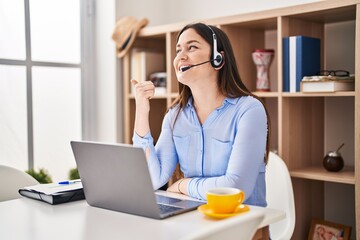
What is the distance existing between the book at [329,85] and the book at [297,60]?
94 mm

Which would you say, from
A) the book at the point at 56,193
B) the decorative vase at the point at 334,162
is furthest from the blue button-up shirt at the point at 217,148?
the decorative vase at the point at 334,162

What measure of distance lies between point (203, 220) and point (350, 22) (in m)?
1.79

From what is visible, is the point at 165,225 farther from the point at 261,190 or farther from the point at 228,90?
the point at 228,90

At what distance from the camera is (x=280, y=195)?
7.83 ft

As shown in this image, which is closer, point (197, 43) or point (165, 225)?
point (165, 225)

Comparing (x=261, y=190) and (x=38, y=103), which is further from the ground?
(x=38, y=103)

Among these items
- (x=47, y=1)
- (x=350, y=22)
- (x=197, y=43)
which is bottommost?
(x=197, y=43)

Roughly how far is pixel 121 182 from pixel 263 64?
1600 mm

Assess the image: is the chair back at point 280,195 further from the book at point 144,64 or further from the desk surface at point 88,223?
the book at point 144,64

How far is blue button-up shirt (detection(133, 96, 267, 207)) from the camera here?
1708 mm

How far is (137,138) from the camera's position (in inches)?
74.7

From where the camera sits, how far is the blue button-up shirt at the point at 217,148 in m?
1.71

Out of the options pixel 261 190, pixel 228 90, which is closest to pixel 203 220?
pixel 261 190

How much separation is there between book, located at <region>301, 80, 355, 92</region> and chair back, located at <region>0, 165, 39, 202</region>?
1405 millimetres
